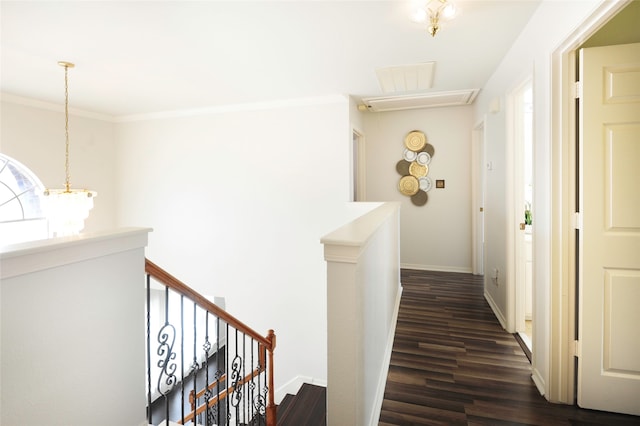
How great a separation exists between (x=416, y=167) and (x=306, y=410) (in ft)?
12.4

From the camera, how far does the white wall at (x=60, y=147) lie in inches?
164

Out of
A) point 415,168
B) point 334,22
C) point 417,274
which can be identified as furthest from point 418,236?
point 334,22

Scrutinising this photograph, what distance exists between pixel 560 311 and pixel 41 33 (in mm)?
4291

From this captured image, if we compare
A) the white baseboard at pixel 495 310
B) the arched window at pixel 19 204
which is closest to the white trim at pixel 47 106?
the arched window at pixel 19 204

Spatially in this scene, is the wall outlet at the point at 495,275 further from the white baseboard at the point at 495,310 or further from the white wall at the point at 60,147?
the white wall at the point at 60,147

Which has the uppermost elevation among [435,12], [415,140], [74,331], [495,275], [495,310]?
[435,12]

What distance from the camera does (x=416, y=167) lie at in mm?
5109

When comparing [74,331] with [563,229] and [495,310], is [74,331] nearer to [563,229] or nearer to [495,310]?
[563,229]

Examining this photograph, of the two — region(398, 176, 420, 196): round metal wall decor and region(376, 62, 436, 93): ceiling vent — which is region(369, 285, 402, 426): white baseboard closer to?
region(376, 62, 436, 93): ceiling vent

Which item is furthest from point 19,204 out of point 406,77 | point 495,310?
point 495,310

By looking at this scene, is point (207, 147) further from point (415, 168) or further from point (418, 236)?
point (418, 236)

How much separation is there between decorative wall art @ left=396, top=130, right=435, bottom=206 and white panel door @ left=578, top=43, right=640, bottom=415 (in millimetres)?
3272

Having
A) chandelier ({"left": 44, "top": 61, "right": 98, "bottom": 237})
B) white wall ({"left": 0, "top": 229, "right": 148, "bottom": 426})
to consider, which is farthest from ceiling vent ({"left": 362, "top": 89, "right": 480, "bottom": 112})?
white wall ({"left": 0, "top": 229, "right": 148, "bottom": 426})

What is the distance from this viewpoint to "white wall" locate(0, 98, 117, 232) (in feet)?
13.7
